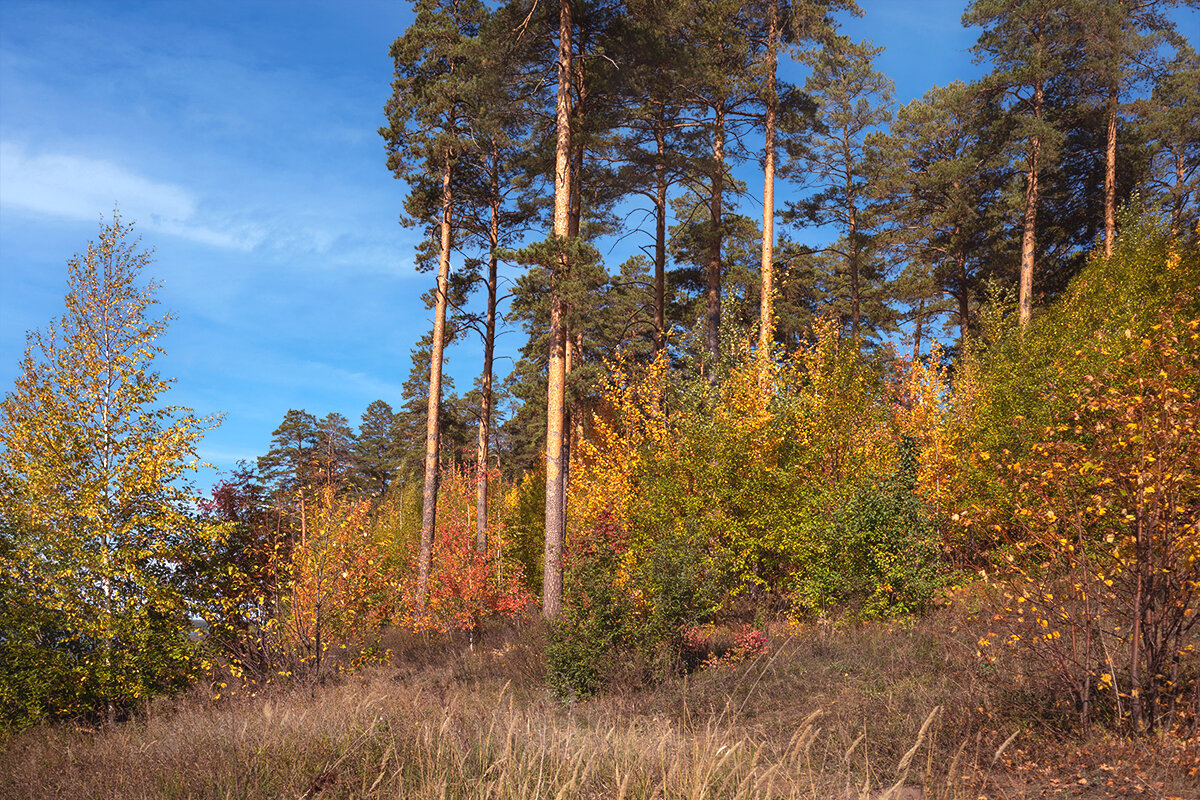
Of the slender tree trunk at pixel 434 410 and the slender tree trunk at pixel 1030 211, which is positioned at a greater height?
the slender tree trunk at pixel 1030 211

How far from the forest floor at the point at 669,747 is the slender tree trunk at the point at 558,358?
2.53 metres

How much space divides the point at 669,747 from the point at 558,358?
9.24m

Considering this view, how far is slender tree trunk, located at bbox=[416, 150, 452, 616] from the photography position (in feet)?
59.9

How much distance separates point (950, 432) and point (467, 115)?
15.7 meters

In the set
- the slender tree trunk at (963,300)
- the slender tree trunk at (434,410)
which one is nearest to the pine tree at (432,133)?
the slender tree trunk at (434,410)

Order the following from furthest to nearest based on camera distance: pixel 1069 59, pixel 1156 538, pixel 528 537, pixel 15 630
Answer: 1. pixel 528 537
2. pixel 1069 59
3. pixel 15 630
4. pixel 1156 538

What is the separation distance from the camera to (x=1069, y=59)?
65.1 ft

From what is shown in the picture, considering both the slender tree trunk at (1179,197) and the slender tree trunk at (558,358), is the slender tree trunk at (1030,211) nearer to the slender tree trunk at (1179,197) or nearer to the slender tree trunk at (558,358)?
the slender tree trunk at (1179,197)

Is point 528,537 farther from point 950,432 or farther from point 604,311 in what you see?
A: point 950,432

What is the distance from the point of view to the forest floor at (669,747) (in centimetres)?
418

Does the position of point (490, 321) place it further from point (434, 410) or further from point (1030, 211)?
point (1030, 211)

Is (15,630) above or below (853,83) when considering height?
below

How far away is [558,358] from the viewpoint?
1388cm

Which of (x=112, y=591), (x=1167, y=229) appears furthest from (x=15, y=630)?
(x=1167, y=229)
